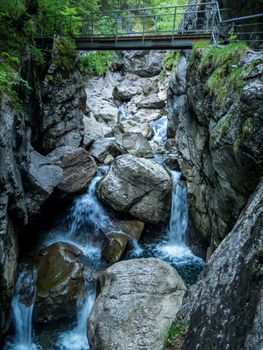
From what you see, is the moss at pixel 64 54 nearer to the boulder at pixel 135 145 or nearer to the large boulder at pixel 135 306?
the boulder at pixel 135 145

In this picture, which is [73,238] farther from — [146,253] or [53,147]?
[53,147]

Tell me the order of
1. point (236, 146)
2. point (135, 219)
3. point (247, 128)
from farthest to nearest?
1. point (135, 219)
2. point (236, 146)
3. point (247, 128)

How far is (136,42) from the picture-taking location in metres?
14.8

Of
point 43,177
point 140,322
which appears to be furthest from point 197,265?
point 43,177

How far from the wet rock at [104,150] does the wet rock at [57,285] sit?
22.9 feet

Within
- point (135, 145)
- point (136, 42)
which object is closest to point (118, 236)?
point (135, 145)

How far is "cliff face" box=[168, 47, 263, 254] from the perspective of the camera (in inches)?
267

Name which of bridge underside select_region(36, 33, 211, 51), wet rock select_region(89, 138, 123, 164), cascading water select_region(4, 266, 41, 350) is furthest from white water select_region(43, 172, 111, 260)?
bridge underside select_region(36, 33, 211, 51)

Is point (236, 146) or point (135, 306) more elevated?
point (236, 146)

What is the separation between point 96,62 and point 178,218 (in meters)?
16.1

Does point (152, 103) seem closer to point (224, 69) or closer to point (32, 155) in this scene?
point (32, 155)

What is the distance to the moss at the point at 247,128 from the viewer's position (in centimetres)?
661

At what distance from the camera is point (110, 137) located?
20.3 m

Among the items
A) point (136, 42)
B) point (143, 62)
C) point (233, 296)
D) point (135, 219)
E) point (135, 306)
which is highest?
point (136, 42)
